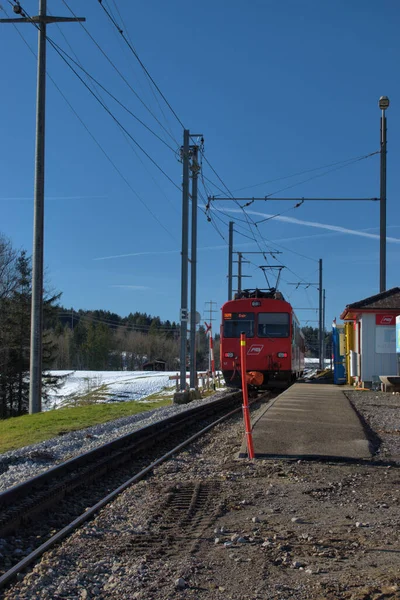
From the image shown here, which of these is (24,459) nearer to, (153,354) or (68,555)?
(68,555)

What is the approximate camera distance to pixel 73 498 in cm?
695

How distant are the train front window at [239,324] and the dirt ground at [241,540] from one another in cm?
1459

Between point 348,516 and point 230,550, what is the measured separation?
4.85 feet

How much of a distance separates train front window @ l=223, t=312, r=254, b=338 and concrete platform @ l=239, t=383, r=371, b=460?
8.32 metres

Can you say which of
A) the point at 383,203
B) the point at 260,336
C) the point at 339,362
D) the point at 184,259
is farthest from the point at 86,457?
the point at 339,362

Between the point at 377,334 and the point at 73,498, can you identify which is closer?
the point at 73,498

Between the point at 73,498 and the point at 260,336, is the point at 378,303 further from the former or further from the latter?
the point at 73,498

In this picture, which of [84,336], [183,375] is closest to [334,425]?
[183,375]

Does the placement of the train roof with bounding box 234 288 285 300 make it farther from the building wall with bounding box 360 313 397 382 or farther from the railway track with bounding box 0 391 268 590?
the railway track with bounding box 0 391 268 590

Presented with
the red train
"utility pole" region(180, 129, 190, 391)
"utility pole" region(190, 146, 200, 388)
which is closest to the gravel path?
"utility pole" region(180, 129, 190, 391)

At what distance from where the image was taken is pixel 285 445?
9.27m

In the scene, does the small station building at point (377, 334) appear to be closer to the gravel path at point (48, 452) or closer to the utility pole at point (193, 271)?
the utility pole at point (193, 271)

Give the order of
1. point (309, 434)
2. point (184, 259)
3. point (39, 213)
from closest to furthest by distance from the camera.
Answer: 1. point (309, 434)
2. point (39, 213)
3. point (184, 259)

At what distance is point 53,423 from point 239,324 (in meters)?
8.88
